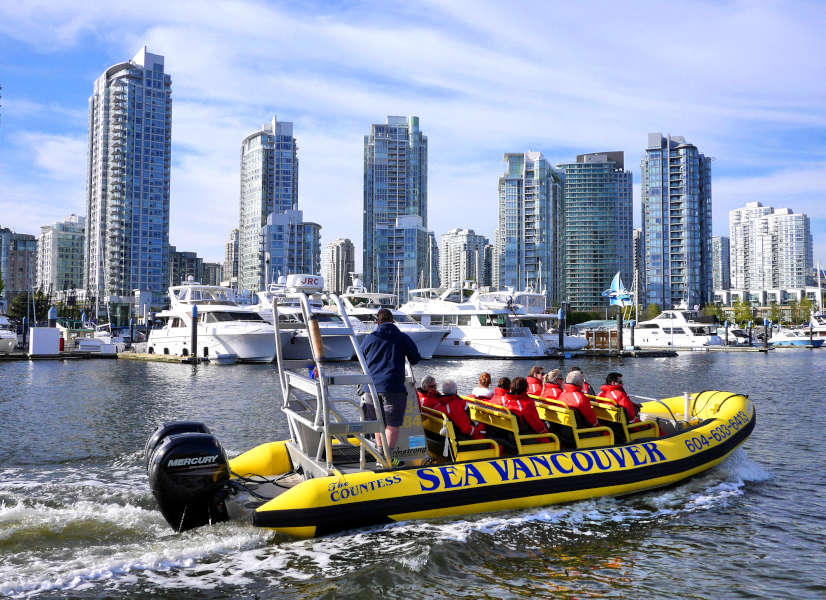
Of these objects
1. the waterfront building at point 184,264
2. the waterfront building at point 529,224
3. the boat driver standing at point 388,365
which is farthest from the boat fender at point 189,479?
the waterfront building at point 184,264

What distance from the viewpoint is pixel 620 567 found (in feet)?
22.7

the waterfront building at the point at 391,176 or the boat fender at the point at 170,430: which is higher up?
the waterfront building at the point at 391,176

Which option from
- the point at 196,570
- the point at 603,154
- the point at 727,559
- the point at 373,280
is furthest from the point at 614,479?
the point at 603,154

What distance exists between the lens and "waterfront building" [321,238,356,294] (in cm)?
13300

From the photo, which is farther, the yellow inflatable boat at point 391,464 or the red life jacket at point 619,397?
the red life jacket at point 619,397

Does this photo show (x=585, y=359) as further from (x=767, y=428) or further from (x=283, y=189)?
(x=283, y=189)

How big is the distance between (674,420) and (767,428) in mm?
6272

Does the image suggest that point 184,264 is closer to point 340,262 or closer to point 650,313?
point 340,262

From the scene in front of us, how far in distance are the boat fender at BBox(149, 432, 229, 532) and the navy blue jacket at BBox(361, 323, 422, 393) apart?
1.95m

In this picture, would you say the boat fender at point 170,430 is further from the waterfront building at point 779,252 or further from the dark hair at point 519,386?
the waterfront building at point 779,252

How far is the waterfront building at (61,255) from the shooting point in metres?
152

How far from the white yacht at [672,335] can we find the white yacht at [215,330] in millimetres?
37601

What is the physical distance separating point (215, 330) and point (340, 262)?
97.0 meters

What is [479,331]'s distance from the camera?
146 ft
